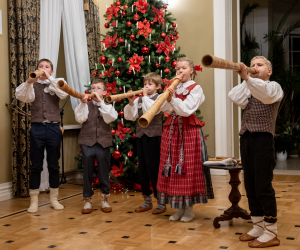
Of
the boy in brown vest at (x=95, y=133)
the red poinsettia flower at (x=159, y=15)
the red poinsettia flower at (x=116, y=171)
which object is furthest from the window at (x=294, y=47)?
the boy in brown vest at (x=95, y=133)

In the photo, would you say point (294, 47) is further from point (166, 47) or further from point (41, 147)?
point (41, 147)

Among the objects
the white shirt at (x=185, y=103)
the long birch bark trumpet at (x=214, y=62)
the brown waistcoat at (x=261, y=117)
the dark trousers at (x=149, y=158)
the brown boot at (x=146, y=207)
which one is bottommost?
the brown boot at (x=146, y=207)

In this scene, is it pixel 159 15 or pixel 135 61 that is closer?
pixel 135 61

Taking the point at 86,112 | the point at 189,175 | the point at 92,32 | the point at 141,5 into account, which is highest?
the point at 141,5

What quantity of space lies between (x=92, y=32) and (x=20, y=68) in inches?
60.4

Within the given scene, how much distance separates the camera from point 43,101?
3.56 metres

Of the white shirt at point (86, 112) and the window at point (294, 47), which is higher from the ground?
the window at point (294, 47)

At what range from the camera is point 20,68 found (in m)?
4.09

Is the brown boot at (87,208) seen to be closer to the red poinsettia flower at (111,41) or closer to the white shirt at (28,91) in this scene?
the white shirt at (28,91)

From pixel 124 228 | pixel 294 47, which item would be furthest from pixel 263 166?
pixel 294 47

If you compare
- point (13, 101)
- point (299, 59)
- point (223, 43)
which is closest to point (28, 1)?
point (13, 101)

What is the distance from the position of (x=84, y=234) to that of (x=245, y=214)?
1280 mm

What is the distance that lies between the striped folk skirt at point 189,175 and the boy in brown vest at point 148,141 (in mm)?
415

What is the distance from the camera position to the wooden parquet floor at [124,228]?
100 inches
